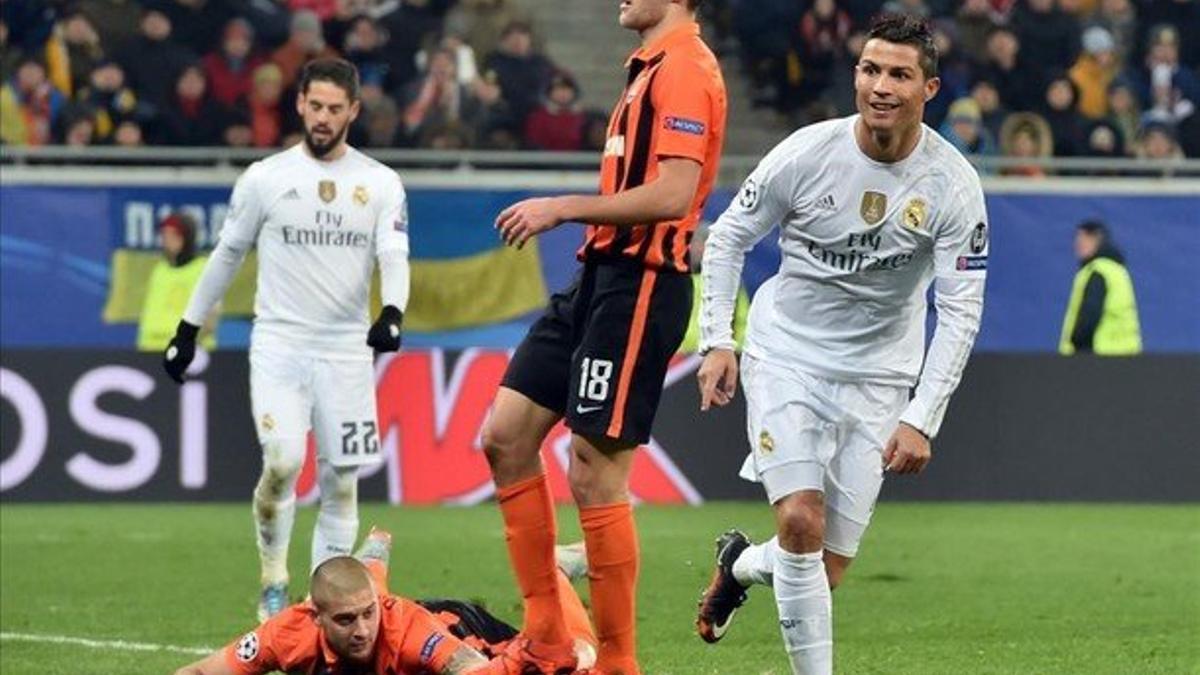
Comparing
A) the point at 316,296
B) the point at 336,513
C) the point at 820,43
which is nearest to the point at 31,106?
the point at 820,43

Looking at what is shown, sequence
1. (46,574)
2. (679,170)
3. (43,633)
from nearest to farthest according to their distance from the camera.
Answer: (679,170) → (43,633) → (46,574)

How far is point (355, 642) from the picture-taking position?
797cm

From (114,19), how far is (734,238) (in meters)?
13.6

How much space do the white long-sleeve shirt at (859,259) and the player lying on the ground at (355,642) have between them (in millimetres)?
1199

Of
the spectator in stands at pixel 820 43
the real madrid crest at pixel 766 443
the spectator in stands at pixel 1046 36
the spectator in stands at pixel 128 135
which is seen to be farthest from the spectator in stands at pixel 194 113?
the real madrid crest at pixel 766 443

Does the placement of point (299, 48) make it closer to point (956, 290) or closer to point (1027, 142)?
point (1027, 142)

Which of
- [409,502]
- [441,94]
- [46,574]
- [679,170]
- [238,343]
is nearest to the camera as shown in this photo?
[679,170]

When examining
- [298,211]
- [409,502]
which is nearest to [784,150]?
[298,211]

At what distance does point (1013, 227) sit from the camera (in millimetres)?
19656

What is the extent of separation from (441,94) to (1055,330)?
17.0 ft

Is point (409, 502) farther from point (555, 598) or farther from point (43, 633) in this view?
point (555, 598)

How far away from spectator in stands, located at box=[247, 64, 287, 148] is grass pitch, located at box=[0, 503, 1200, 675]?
485 centimetres

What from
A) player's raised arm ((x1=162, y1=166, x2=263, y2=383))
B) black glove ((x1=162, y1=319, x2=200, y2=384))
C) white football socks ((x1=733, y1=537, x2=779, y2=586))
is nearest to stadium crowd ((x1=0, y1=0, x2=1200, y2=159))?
player's raised arm ((x1=162, y1=166, x2=263, y2=383))

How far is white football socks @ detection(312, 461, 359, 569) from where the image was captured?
11.0 m
